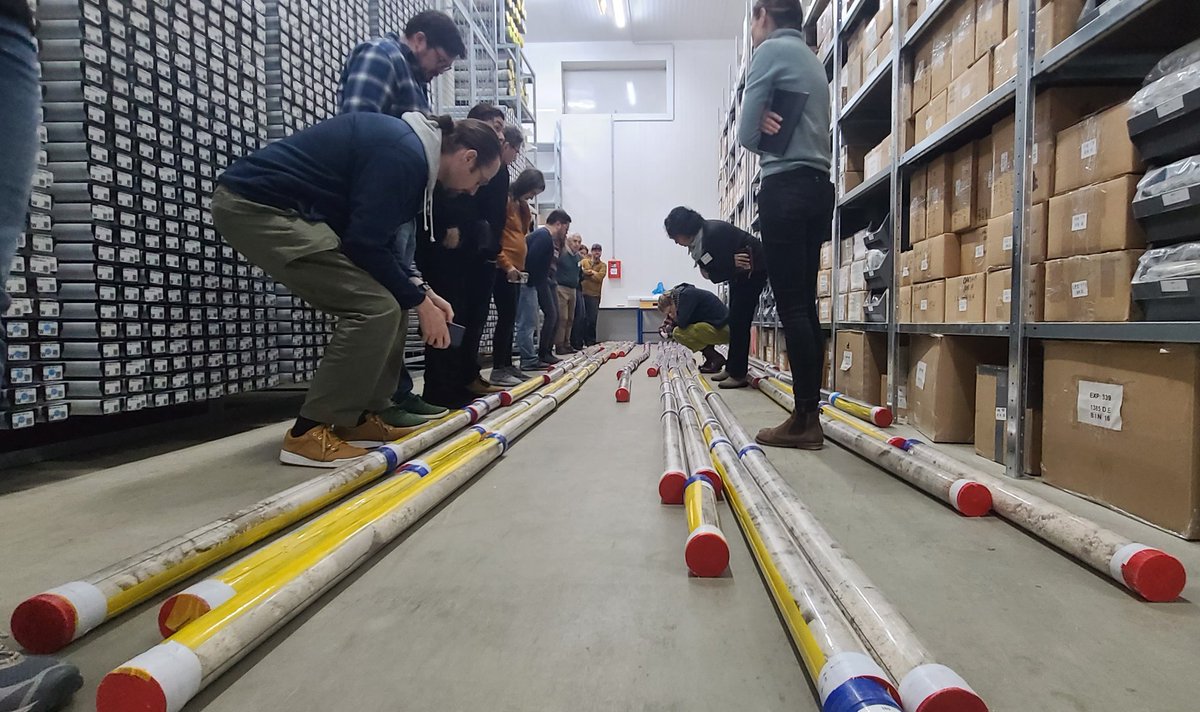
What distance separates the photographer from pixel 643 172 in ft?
34.6

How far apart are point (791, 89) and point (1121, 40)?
801mm

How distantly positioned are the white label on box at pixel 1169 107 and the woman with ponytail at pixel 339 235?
1738 millimetres

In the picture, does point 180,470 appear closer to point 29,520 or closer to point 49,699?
point 29,520

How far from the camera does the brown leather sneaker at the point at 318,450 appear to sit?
1.79 metres

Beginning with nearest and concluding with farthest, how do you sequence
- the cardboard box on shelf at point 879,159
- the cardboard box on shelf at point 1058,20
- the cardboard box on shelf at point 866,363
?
the cardboard box on shelf at point 1058,20 < the cardboard box on shelf at point 879,159 < the cardboard box on shelf at point 866,363

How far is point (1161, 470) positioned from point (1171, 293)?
0.35 metres

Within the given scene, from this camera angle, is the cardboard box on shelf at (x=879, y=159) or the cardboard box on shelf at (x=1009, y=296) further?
the cardboard box on shelf at (x=879, y=159)

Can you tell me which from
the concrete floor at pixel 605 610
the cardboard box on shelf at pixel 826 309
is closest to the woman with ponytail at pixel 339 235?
the concrete floor at pixel 605 610

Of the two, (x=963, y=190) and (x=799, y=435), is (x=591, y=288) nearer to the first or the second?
(x=963, y=190)

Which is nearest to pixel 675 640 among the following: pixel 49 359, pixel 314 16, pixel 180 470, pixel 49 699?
pixel 49 699

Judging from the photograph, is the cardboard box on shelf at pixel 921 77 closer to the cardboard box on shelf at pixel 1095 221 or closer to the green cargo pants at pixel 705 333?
the cardboard box on shelf at pixel 1095 221

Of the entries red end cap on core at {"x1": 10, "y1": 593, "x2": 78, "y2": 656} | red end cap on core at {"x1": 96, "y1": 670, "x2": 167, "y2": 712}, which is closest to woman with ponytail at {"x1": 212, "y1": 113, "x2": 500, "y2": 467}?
red end cap on core at {"x1": 10, "y1": 593, "x2": 78, "y2": 656}

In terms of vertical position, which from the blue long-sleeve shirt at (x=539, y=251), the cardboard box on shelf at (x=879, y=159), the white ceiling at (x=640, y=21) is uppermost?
the white ceiling at (x=640, y=21)

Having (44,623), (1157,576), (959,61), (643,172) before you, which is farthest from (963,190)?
(643,172)
